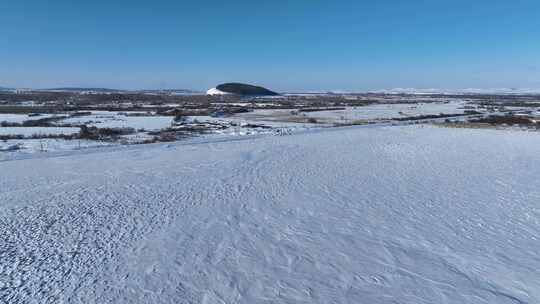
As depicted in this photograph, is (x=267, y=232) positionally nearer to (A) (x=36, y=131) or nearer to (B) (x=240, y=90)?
(A) (x=36, y=131)

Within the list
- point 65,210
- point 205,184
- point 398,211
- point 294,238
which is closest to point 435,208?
point 398,211

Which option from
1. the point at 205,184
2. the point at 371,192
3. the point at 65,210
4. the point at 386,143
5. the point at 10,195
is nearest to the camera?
the point at 65,210

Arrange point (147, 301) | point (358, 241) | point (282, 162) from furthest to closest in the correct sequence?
point (282, 162)
point (358, 241)
point (147, 301)

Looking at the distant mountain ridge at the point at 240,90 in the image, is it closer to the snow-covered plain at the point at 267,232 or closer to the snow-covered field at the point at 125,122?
the snow-covered field at the point at 125,122

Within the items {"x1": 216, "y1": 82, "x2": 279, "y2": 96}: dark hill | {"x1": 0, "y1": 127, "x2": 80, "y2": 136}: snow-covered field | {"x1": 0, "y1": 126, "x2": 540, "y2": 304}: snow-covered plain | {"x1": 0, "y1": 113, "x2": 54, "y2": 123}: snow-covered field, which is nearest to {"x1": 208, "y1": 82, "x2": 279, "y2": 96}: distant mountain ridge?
{"x1": 216, "y1": 82, "x2": 279, "y2": 96}: dark hill

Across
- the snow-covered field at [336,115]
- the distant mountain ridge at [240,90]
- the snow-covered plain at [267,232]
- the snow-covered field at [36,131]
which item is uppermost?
the distant mountain ridge at [240,90]

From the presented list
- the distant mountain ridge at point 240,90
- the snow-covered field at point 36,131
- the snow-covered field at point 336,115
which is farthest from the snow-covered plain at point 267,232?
the distant mountain ridge at point 240,90

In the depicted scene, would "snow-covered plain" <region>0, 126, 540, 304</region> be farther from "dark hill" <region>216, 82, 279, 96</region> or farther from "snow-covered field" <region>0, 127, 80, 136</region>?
"dark hill" <region>216, 82, 279, 96</region>

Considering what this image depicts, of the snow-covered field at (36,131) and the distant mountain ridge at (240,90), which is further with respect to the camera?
the distant mountain ridge at (240,90)

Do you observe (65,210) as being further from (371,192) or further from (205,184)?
(371,192)
